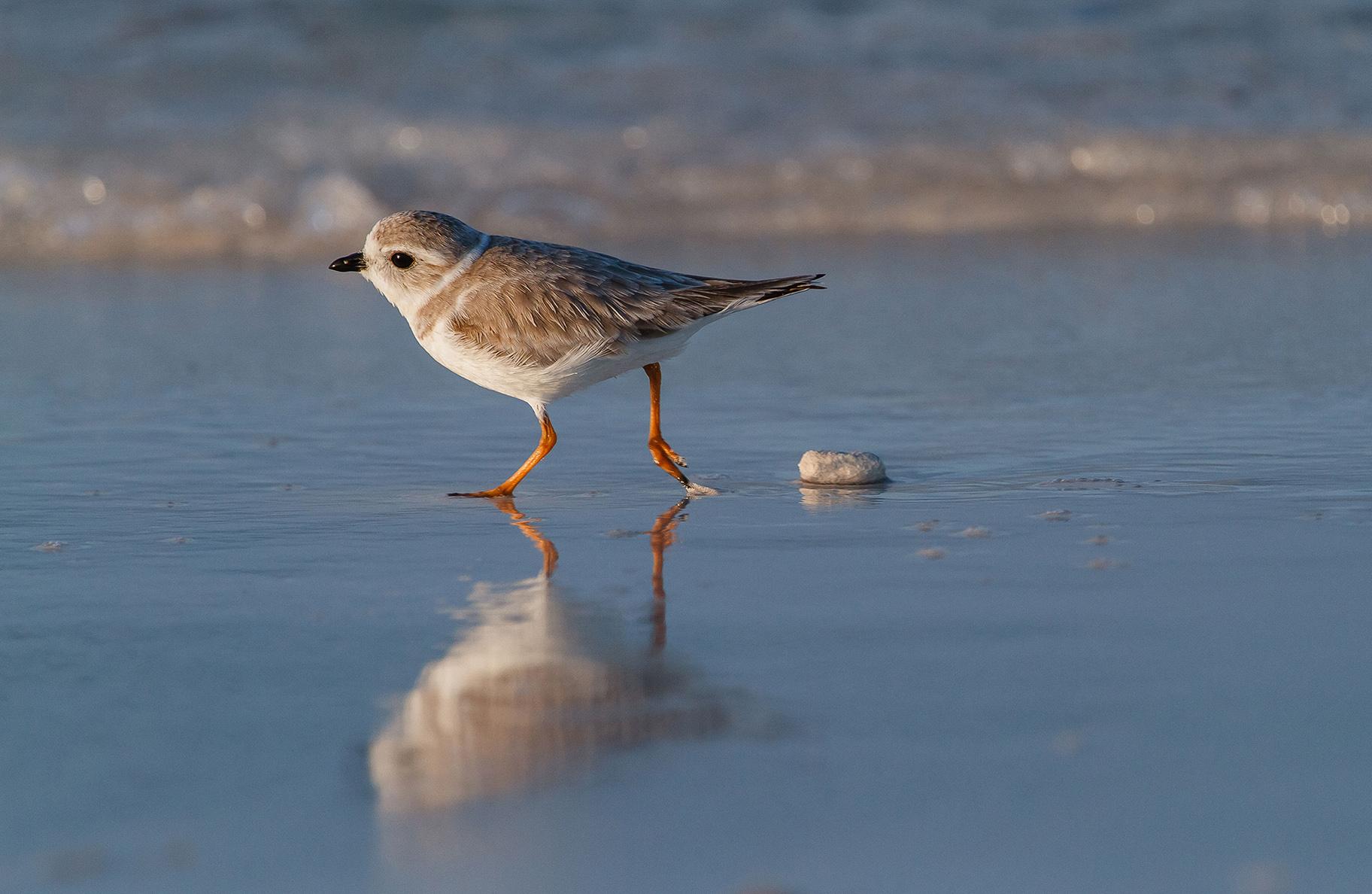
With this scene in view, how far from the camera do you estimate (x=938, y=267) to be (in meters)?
9.15

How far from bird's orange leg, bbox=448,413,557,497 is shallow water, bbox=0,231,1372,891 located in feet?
0.22

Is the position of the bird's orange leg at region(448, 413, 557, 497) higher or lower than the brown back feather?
lower

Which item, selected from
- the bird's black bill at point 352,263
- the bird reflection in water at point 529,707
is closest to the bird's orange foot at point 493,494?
the bird's black bill at point 352,263

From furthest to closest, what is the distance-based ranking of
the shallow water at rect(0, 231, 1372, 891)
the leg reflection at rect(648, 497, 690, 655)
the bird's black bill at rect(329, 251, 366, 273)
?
the bird's black bill at rect(329, 251, 366, 273), the leg reflection at rect(648, 497, 690, 655), the shallow water at rect(0, 231, 1372, 891)

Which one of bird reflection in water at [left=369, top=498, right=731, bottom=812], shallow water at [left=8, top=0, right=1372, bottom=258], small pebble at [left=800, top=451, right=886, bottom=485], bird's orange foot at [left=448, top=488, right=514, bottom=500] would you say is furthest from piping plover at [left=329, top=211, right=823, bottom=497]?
shallow water at [left=8, top=0, right=1372, bottom=258]

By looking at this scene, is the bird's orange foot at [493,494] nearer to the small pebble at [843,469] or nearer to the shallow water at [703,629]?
the shallow water at [703,629]

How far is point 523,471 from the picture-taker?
15.0ft

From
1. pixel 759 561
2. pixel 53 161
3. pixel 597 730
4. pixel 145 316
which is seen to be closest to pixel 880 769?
pixel 597 730

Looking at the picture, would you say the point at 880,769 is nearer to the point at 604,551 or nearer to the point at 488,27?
the point at 604,551

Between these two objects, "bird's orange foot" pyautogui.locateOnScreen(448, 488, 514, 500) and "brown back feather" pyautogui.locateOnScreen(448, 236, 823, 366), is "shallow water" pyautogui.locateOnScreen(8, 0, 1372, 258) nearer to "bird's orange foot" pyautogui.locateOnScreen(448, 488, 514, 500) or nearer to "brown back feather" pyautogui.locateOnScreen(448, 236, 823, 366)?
"brown back feather" pyautogui.locateOnScreen(448, 236, 823, 366)

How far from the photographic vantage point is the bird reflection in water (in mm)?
2375

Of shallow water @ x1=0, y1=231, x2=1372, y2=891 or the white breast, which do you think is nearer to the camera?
shallow water @ x1=0, y1=231, x2=1372, y2=891

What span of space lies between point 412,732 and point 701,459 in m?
2.55

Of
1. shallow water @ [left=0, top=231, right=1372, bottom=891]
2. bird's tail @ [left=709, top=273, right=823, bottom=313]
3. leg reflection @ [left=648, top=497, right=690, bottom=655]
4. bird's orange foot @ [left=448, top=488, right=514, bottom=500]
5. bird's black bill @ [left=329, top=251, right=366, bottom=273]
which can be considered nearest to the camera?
shallow water @ [left=0, top=231, right=1372, bottom=891]
